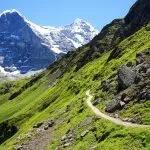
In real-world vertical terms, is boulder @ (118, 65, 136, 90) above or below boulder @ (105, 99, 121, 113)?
above

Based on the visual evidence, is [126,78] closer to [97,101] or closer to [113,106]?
[113,106]

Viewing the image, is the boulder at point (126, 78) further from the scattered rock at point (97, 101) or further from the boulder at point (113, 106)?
the boulder at point (113, 106)

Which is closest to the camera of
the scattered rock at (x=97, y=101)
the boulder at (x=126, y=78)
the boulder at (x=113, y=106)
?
the boulder at (x=113, y=106)

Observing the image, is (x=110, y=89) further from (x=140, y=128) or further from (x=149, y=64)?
(x=140, y=128)

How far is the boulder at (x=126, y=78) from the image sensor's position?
282 feet

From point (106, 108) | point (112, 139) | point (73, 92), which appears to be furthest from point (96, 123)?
point (73, 92)

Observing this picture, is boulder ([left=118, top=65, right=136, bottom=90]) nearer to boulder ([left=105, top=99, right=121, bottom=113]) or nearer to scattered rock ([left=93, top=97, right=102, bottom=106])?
scattered rock ([left=93, top=97, right=102, bottom=106])

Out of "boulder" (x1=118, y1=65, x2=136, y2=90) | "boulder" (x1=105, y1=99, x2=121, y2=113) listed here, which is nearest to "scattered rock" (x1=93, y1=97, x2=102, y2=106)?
"boulder" (x1=118, y1=65, x2=136, y2=90)

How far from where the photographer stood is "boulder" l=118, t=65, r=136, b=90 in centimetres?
8594

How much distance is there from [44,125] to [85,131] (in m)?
36.2

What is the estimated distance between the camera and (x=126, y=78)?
8706 cm

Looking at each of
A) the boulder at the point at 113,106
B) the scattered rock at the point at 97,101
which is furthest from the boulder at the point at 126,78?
the boulder at the point at 113,106

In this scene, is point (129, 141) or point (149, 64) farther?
point (149, 64)

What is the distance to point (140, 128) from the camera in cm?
5819
